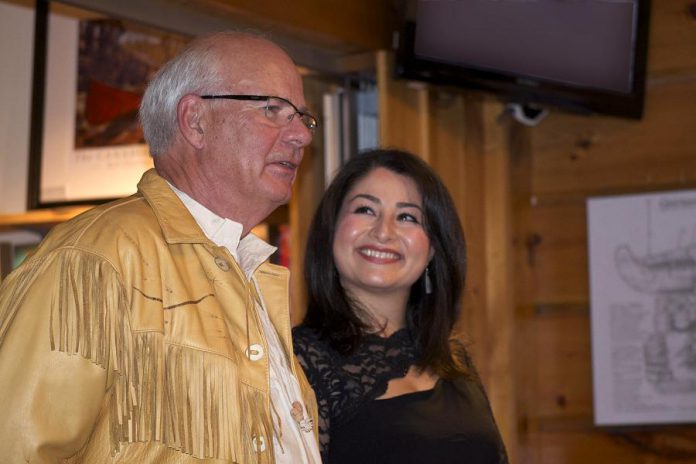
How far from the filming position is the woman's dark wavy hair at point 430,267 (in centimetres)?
243

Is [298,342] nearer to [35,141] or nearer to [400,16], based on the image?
[400,16]

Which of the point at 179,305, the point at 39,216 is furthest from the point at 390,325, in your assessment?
the point at 39,216

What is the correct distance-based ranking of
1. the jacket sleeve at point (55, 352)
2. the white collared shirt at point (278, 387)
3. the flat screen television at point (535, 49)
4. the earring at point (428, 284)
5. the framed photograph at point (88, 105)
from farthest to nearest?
the framed photograph at point (88, 105) < the flat screen television at point (535, 49) < the earring at point (428, 284) < the white collared shirt at point (278, 387) < the jacket sleeve at point (55, 352)

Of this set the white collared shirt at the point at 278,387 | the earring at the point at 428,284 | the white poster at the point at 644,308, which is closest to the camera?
the white collared shirt at the point at 278,387

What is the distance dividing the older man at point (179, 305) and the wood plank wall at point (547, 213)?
1.52 meters

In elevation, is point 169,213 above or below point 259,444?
above

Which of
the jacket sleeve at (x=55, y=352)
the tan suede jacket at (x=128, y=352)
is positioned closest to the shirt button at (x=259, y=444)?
the tan suede jacket at (x=128, y=352)

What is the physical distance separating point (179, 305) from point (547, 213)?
2.20 meters

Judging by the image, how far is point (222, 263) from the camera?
5.48 ft

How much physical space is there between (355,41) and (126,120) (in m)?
0.82

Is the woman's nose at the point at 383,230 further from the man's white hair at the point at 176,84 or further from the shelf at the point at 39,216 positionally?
the shelf at the point at 39,216

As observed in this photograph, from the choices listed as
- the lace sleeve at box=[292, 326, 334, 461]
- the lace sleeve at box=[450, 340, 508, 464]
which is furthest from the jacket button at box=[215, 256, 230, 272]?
the lace sleeve at box=[450, 340, 508, 464]

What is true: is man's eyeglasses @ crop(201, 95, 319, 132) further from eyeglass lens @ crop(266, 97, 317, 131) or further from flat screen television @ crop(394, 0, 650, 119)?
flat screen television @ crop(394, 0, 650, 119)

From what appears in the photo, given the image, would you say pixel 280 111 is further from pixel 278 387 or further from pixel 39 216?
pixel 39 216
